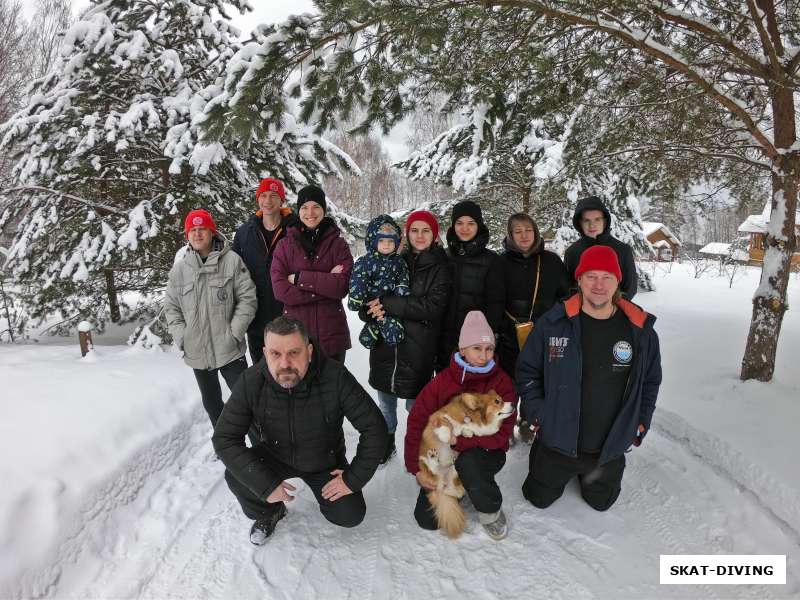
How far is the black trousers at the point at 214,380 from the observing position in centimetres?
346

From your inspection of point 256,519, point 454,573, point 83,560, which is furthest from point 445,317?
point 83,560

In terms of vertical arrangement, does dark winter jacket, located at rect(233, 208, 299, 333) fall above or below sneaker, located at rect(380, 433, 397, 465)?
above

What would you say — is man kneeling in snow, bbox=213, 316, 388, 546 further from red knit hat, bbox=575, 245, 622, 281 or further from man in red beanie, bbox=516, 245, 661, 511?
red knit hat, bbox=575, 245, 622, 281

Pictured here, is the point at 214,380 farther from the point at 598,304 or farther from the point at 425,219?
the point at 598,304

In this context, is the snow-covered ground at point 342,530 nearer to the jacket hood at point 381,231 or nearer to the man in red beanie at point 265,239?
the man in red beanie at point 265,239

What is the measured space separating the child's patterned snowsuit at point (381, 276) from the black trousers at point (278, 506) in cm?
103

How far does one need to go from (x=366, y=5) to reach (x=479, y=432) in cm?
280

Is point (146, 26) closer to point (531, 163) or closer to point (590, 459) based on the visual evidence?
point (531, 163)

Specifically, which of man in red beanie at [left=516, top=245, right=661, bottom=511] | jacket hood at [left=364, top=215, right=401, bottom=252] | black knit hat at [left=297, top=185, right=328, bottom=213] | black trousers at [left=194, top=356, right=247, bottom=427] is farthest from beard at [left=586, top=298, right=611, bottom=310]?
black trousers at [left=194, top=356, right=247, bottom=427]

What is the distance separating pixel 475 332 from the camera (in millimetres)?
2646

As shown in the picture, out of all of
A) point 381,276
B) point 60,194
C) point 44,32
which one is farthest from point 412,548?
point 44,32

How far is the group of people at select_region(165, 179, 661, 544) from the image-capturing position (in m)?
2.58

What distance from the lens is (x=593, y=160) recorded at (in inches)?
184

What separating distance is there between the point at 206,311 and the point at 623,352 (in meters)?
3.12
